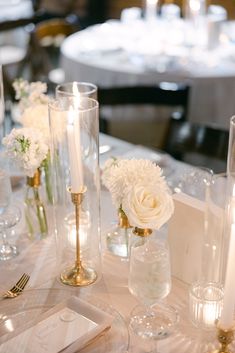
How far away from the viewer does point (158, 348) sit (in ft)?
3.57

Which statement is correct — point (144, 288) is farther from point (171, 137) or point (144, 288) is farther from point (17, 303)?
point (171, 137)

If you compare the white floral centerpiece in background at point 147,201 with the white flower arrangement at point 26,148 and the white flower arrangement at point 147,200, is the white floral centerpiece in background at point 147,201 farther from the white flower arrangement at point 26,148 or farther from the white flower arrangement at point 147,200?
the white flower arrangement at point 26,148

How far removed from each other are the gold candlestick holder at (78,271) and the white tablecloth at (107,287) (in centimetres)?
2

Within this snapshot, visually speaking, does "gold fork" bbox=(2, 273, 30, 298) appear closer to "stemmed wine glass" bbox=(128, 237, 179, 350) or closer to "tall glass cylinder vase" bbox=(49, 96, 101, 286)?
"tall glass cylinder vase" bbox=(49, 96, 101, 286)

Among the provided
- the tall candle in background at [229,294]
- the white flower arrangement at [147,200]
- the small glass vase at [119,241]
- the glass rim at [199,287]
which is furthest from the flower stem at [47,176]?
the tall candle in background at [229,294]

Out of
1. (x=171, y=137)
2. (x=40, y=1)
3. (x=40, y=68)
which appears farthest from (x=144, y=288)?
(x=40, y=1)

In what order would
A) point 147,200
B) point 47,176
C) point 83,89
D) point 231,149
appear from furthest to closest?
point 83,89
point 47,176
point 231,149
point 147,200

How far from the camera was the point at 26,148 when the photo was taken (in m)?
1.31

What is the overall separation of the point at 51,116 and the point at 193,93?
1947mm

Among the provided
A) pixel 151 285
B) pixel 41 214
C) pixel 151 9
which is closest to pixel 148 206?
pixel 151 285

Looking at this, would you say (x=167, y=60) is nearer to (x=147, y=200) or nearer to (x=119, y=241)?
(x=119, y=241)

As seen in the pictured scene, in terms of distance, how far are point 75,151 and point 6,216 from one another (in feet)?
1.06

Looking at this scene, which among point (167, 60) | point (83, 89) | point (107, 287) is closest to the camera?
point (107, 287)

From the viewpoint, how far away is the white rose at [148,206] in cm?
106
